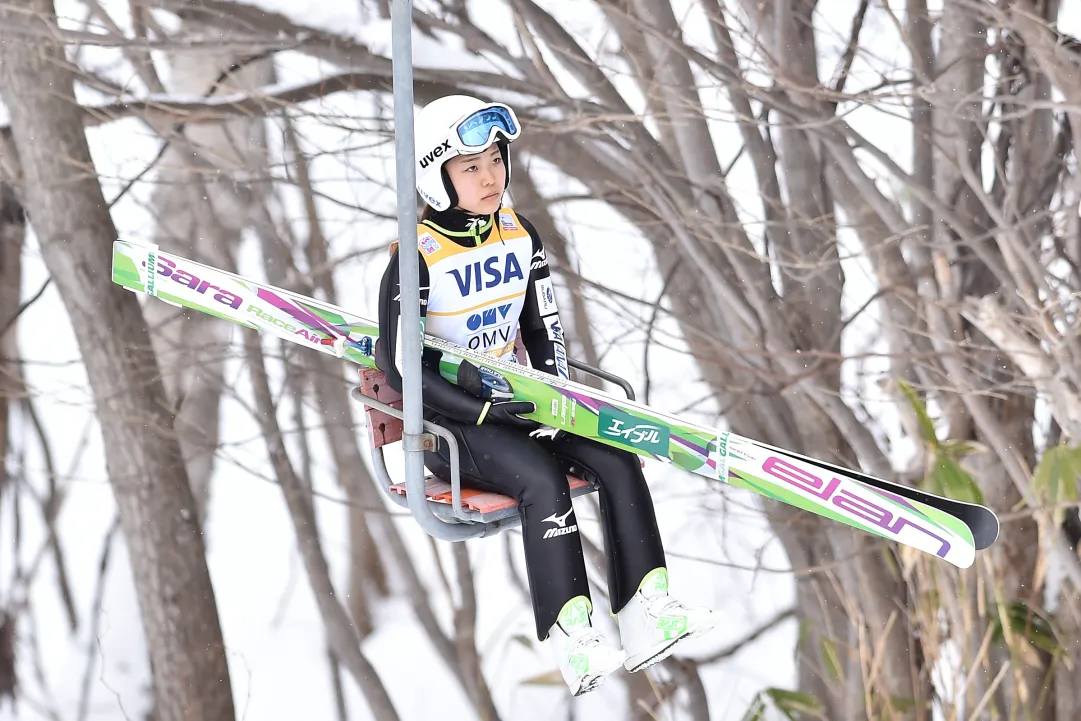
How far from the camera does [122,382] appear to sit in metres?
4.50

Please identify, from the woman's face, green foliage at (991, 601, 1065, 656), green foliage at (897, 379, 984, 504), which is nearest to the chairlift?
the woman's face

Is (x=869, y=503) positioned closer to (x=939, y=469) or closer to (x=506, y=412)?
(x=506, y=412)

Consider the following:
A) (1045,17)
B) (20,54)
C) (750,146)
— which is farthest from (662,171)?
(20,54)

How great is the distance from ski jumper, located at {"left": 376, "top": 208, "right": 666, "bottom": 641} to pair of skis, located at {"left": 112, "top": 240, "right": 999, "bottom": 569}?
51mm

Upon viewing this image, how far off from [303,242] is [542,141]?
43.8 inches

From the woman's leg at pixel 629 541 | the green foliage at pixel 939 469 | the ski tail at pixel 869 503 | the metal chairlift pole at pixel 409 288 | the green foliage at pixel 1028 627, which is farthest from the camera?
the green foliage at pixel 1028 627

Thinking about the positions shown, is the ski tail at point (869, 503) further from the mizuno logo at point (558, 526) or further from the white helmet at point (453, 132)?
the white helmet at point (453, 132)

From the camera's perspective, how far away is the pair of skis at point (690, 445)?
174 cm

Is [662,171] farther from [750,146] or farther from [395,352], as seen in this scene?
[395,352]

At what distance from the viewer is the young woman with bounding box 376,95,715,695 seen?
179cm

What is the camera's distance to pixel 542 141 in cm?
421

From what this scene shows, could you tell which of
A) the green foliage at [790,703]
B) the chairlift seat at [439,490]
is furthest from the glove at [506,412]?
the green foliage at [790,703]

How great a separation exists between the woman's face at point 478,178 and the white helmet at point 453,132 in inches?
0.5

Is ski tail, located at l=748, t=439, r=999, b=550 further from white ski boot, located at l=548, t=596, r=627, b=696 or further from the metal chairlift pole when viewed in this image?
the metal chairlift pole
